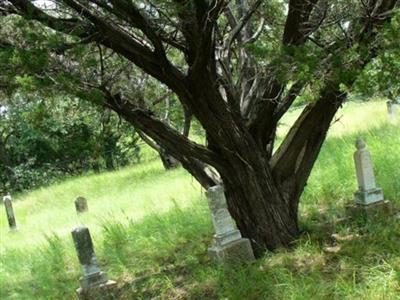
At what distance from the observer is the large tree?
4.01 metres

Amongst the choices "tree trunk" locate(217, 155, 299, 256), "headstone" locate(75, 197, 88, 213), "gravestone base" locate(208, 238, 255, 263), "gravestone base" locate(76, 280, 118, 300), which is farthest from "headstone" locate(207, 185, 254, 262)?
"headstone" locate(75, 197, 88, 213)

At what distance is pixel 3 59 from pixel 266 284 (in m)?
2.69

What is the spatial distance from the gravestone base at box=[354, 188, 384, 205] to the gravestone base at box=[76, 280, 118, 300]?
104 inches

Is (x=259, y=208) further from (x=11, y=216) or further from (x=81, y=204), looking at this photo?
(x=11, y=216)

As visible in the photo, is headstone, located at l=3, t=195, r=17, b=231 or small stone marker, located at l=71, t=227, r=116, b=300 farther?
headstone, located at l=3, t=195, r=17, b=231

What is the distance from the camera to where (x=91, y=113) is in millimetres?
5723

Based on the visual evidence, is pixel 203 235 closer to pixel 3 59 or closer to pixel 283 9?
pixel 283 9

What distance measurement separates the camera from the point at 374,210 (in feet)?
17.4

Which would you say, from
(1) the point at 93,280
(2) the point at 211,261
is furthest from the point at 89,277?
(2) the point at 211,261

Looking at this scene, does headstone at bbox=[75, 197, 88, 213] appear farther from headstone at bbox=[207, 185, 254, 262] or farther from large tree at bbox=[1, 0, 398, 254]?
headstone at bbox=[207, 185, 254, 262]

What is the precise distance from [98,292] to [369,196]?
9.35 feet

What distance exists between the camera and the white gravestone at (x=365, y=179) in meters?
5.30

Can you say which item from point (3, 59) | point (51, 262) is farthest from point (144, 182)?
point (3, 59)

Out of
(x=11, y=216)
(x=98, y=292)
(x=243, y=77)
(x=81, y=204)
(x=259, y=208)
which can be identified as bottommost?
(x=98, y=292)
